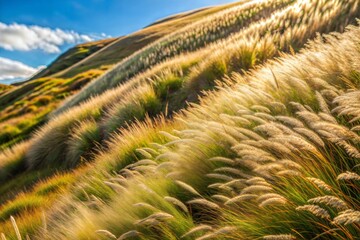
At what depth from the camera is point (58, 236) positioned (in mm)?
3035

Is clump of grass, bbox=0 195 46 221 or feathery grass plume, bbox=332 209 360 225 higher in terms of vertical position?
feathery grass plume, bbox=332 209 360 225

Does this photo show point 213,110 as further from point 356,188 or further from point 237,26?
point 237,26

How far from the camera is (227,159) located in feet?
7.41

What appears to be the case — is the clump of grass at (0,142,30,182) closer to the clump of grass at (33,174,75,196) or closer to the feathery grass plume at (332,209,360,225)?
the clump of grass at (33,174,75,196)

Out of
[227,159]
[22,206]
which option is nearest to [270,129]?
[227,159]

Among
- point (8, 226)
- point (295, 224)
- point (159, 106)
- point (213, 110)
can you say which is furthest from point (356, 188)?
point (159, 106)

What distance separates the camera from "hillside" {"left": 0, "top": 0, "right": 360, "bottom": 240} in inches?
74.3

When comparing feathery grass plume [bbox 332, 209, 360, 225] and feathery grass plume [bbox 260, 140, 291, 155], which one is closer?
feathery grass plume [bbox 332, 209, 360, 225]

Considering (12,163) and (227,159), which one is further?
(12,163)

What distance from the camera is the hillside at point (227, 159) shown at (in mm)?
1888

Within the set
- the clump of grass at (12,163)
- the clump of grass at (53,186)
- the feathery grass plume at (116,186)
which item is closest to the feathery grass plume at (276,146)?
the feathery grass plume at (116,186)

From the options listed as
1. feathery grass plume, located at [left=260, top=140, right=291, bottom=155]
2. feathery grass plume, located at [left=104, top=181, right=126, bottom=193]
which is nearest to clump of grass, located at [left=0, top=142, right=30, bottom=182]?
feathery grass plume, located at [left=104, top=181, right=126, bottom=193]

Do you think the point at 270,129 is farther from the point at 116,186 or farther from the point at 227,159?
the point at 116,186

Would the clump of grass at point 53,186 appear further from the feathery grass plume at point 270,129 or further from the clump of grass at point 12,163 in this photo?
the feathery grass plume at point 270,129
